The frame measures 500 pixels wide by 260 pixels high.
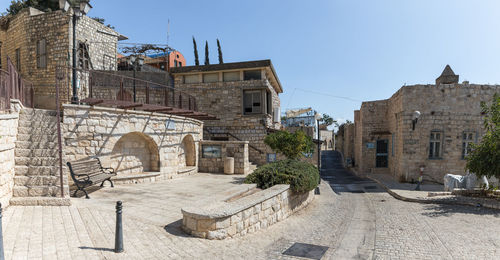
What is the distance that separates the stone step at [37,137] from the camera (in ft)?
21.0

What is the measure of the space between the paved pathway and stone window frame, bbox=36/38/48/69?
14958mm

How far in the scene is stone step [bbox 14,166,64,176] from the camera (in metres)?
5.84

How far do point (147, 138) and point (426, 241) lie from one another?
9130 mm

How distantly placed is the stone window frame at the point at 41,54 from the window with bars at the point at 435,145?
2428 centimetres

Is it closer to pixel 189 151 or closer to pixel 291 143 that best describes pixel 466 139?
pixel 291 143

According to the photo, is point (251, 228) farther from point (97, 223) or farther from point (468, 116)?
point (468, 116)

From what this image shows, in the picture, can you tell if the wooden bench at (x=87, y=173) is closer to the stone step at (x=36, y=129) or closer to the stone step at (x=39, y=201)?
the stone step at (x=39, y=201)

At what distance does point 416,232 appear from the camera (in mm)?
6531

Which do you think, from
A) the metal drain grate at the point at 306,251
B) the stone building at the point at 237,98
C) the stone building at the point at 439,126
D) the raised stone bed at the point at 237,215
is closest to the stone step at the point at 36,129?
the raised stone bed at the point at 237,215

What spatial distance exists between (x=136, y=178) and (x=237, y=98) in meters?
9.89

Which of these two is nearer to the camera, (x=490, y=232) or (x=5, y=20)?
(x=490, y=232)

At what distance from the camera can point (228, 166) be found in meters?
12.6

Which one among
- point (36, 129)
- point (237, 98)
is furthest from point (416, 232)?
point (237, 98)

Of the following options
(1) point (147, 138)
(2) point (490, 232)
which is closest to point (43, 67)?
(1) point (147, 138)
